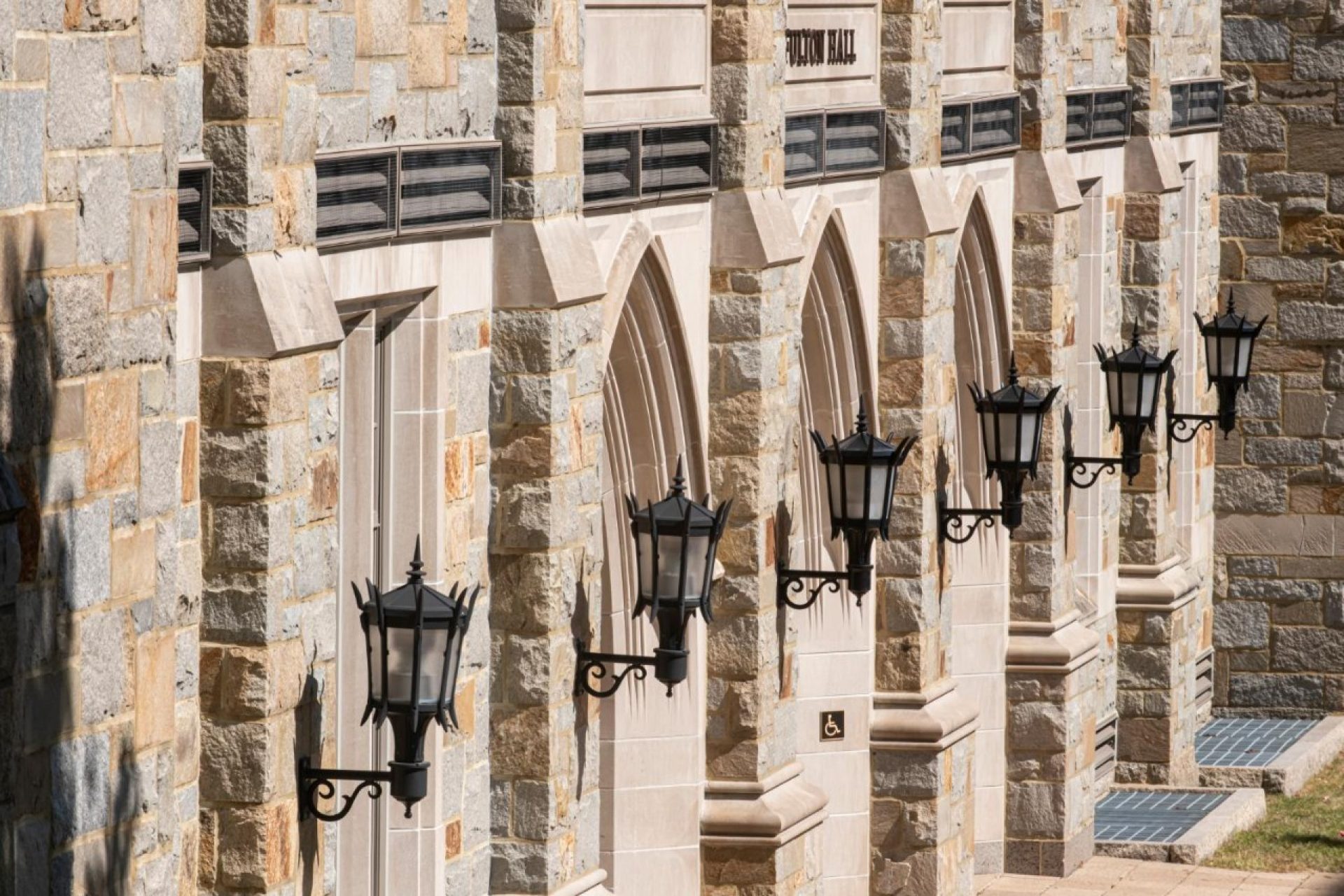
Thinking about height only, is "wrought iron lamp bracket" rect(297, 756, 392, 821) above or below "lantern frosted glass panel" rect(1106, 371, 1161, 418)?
below

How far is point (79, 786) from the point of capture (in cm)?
630

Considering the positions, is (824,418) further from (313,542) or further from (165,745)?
(165,745)

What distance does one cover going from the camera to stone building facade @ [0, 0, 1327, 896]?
6445mm

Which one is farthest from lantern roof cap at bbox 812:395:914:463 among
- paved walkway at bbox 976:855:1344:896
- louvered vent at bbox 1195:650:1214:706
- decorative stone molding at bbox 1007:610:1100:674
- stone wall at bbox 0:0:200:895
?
louvered vent at bbox 1195:650:1214:706

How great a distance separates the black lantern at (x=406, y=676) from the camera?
814 centimetres

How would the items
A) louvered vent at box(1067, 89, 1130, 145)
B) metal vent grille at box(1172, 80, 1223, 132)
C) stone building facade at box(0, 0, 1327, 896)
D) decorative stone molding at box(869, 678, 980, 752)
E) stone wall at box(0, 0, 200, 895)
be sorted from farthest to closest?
metal vent grille at box(1172, 80, 1223, 132) < louvered vent at box(1067, 89, 1130, 145) < decorative stone molding at box(869, 678, 980, 752) < stone building facade at box(0, 0, 1327, 896) < stone wall at box(0, 0, 200, 895)

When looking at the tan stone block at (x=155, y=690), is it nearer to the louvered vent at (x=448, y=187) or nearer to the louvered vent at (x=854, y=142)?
the louvered vent at (x=448, y=187)

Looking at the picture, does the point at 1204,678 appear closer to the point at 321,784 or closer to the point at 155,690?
the point at 321,784

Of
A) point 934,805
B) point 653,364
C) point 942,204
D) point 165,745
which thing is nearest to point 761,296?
point 653,364

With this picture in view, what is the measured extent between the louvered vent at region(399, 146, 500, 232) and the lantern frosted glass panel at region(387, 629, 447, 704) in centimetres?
132

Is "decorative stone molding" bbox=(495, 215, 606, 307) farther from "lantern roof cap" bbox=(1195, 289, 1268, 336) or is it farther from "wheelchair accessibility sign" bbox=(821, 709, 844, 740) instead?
"lantern roof cap" bbox=(1195, 289, 1268, 336)

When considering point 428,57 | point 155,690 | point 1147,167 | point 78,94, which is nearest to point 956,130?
point 1147,167

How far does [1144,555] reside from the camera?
743 inches

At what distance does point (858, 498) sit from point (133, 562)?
615 cm
